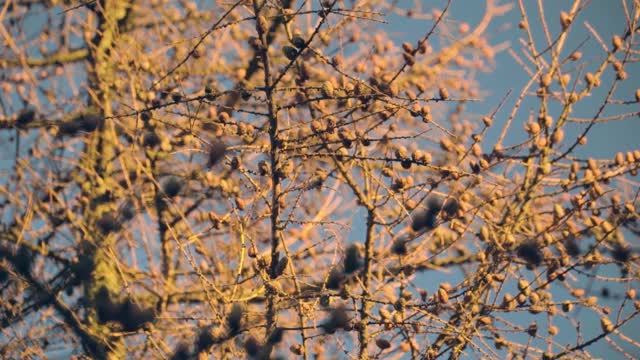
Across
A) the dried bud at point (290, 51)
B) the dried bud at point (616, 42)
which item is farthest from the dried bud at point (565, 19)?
the dried bud at point (290, 51)

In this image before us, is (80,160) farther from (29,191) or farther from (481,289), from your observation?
(481,289)

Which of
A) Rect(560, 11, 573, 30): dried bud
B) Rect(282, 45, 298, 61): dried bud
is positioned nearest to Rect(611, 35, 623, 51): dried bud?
Rect(560, 11, 573, 30): dried bud

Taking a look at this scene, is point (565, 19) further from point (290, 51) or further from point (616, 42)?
point (290, 51)

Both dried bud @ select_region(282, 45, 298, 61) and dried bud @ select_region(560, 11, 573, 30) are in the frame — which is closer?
dried bud @ select_region(282, 45, 298, 61)

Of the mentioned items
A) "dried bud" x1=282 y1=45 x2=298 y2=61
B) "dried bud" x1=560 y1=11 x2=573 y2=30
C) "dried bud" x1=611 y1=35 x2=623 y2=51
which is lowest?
"dried bud" x1=282 y1=45 x2=298 y2=61

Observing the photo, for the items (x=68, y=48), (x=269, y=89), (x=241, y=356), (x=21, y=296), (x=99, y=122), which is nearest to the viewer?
(x=269, y=89)

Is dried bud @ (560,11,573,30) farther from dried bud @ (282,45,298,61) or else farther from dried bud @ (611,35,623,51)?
dried bud @ (282,45,298,61)

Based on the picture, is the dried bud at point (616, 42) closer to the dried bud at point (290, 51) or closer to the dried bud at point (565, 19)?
the dried bud at point (565, 19)

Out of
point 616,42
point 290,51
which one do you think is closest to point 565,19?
point 616,42

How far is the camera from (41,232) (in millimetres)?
4617

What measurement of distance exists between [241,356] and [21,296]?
5.93 ft

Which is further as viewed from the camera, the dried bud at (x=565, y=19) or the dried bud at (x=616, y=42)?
the dried bud at (x=565, y=19)

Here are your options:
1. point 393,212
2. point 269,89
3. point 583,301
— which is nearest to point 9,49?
point 393,212

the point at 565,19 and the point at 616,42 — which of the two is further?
the point at 565,19
